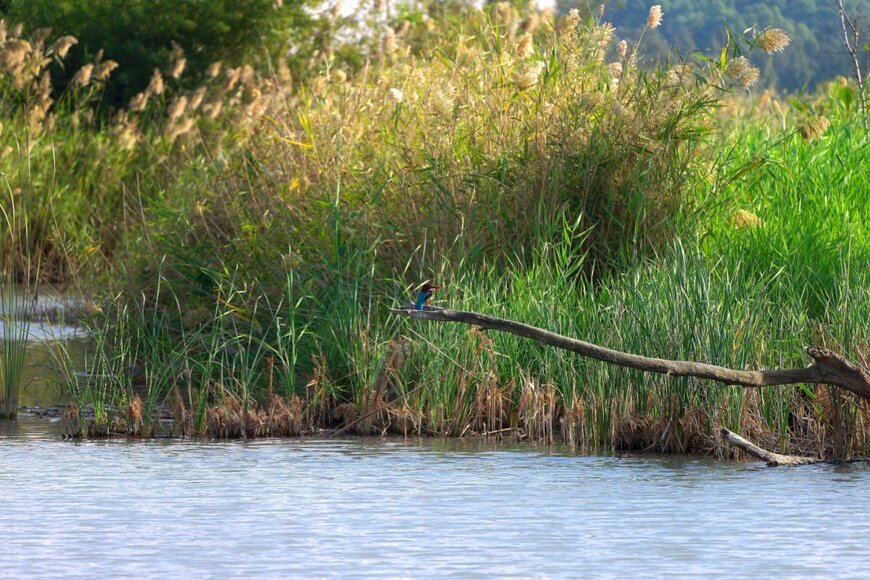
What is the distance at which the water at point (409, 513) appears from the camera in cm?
562

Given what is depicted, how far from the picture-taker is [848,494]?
6.89 metres

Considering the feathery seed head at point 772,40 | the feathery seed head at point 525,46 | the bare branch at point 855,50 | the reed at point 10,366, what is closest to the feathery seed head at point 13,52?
the reed at point 10,366

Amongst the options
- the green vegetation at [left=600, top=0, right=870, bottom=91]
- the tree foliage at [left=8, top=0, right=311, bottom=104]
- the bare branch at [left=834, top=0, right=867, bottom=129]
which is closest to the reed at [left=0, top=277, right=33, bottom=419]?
the bare branch at [left=834, top=0, right=867, bottom=129]

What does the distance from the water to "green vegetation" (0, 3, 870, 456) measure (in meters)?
0.47

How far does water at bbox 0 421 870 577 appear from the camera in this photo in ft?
18.5

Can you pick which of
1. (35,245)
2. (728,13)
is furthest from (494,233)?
(728,13)

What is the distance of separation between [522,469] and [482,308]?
162 centimetres

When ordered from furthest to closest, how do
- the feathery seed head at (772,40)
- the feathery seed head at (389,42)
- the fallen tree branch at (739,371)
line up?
the feathery seed head at (389,42) < the feathery seed head at (772,40) < the fallen tree branch at (739,371)

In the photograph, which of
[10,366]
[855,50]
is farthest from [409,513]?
[855,50]

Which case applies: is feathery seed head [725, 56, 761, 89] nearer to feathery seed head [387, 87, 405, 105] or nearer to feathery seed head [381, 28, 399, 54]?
feathery seed head [387, 87, 405, 105]

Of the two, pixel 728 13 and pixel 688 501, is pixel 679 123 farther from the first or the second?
pixel 728 13

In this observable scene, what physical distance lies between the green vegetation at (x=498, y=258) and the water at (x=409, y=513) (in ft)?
1.53

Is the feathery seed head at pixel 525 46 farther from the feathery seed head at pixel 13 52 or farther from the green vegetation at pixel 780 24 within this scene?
the green vegetation at pixel 780 24

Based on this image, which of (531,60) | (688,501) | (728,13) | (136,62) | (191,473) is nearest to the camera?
(688,501)
